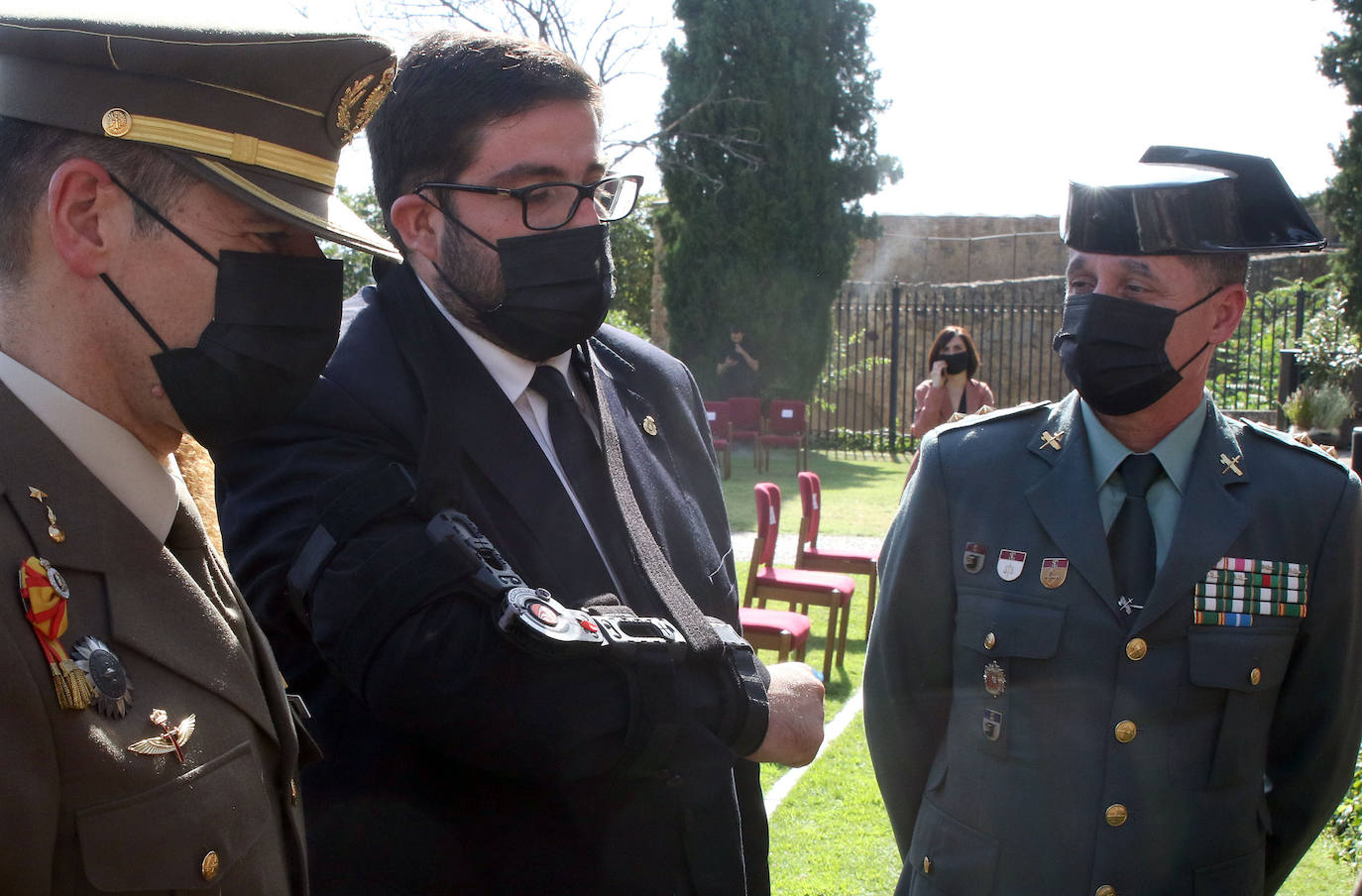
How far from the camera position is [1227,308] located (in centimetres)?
249

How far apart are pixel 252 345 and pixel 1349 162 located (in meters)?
21.1

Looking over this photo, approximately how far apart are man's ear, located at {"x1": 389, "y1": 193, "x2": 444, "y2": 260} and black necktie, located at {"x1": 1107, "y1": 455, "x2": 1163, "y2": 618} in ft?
4.76

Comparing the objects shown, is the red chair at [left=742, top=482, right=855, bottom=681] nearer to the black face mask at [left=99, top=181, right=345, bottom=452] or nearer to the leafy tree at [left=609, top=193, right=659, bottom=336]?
the black face mask at [left=99, top=181, right=345, bottom=452]

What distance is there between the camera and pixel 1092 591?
7.40ft

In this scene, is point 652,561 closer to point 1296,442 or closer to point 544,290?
point 544,290

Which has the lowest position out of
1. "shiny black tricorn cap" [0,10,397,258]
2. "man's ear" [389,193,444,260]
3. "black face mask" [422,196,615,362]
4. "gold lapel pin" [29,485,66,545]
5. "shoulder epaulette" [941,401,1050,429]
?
"shoulder epaulette" [941,401,1050,429]

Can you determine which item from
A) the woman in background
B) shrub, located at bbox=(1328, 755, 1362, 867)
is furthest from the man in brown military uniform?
the woman in background

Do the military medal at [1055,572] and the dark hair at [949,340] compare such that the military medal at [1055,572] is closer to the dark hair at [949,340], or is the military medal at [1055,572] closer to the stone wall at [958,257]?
the dark hair at [949,340]

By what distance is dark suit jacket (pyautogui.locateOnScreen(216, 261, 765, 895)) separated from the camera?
5.05ft

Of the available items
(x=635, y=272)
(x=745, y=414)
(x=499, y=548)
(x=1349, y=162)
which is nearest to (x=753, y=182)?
(x=635, y=272)

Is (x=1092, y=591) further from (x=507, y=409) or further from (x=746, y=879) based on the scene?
(x=507, y=409)

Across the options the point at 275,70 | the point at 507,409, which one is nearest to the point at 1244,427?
the point at 507,409

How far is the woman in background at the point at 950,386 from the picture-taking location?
7969 mm

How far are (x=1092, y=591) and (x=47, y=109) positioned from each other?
194 centimetres
